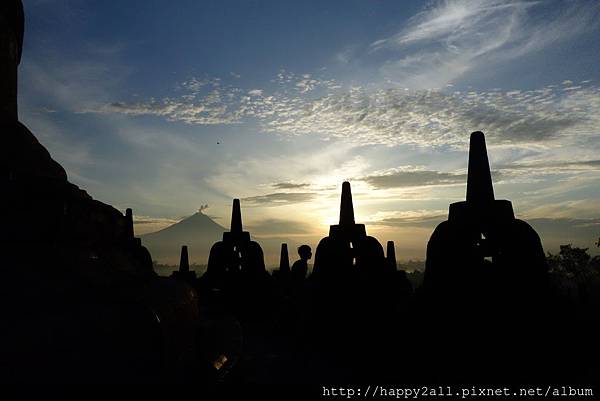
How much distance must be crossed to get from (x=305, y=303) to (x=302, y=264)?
15.2 feet

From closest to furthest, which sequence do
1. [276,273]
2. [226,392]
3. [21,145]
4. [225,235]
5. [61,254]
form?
[61,254] < [21,145] < [226,392] < [225,235] < [276,273]

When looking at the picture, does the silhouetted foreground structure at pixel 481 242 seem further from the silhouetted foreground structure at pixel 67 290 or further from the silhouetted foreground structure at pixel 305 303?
the silhouetted foreground structure at pixel 67 290

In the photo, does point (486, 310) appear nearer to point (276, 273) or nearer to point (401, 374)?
point (401, 374)

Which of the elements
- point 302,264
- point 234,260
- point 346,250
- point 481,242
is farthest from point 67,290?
point 302,264

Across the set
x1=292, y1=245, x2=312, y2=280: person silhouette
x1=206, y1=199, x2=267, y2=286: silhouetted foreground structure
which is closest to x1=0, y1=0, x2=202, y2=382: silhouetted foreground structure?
x1=206, y1=199, x2=267, y2=286: silhouetted foreground structure

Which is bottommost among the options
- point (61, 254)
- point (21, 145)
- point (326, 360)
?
point (326, 360)

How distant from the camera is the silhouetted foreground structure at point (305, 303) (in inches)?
110

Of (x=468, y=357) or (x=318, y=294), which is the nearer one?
(x=468, y=357)

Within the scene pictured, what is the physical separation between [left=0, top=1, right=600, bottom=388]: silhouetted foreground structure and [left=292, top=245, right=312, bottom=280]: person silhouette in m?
4.49

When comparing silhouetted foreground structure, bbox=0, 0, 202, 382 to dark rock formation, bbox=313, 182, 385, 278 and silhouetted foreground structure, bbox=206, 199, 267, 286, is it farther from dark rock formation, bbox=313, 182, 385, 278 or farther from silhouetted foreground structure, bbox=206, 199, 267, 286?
silhouetted foreground structure, bbox=206, 199, 267, 286

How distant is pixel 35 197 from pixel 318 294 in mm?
8039

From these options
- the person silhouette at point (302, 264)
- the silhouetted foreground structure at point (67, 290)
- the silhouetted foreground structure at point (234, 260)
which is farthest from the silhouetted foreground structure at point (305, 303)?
the person silhouette at point (302, 264)

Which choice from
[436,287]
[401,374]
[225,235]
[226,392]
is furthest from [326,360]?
[225,235]

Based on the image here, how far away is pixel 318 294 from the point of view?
1066cm
